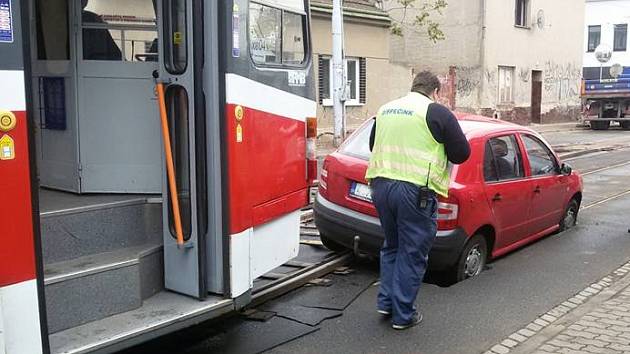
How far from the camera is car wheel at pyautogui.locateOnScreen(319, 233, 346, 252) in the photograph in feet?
23.1

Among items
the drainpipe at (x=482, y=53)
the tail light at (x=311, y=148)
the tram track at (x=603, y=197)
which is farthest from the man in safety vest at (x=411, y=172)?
the drainpipe at (x=482, y=53)

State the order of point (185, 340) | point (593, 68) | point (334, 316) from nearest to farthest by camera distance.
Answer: point (185, 340) → point (334, 316) → point (593, 68)

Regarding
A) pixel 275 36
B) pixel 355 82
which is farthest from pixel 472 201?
pixel 355 82

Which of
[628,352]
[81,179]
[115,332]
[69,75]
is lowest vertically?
[628,352]

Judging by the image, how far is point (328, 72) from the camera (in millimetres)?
20609

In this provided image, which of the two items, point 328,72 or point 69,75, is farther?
point 328,72

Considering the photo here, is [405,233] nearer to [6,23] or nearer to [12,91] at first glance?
[12,91]

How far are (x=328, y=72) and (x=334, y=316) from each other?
15.7 meters

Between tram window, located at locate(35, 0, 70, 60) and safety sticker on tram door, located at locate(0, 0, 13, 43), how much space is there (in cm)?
165

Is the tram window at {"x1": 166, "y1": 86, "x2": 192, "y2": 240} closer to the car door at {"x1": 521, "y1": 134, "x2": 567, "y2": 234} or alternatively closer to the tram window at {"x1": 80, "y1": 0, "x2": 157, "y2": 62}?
the tram window at {"x1": 80, "y1": 0, "x2": 157, "y2": 62}

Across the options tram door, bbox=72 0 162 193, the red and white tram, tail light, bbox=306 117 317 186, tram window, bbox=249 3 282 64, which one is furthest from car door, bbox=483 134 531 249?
tram door, bbox=72 0 162 193

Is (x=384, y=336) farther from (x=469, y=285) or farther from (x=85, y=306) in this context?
(x=85, y=306)

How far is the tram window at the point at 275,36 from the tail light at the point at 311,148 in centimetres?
47

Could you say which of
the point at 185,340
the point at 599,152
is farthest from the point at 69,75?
the point at 599,152
